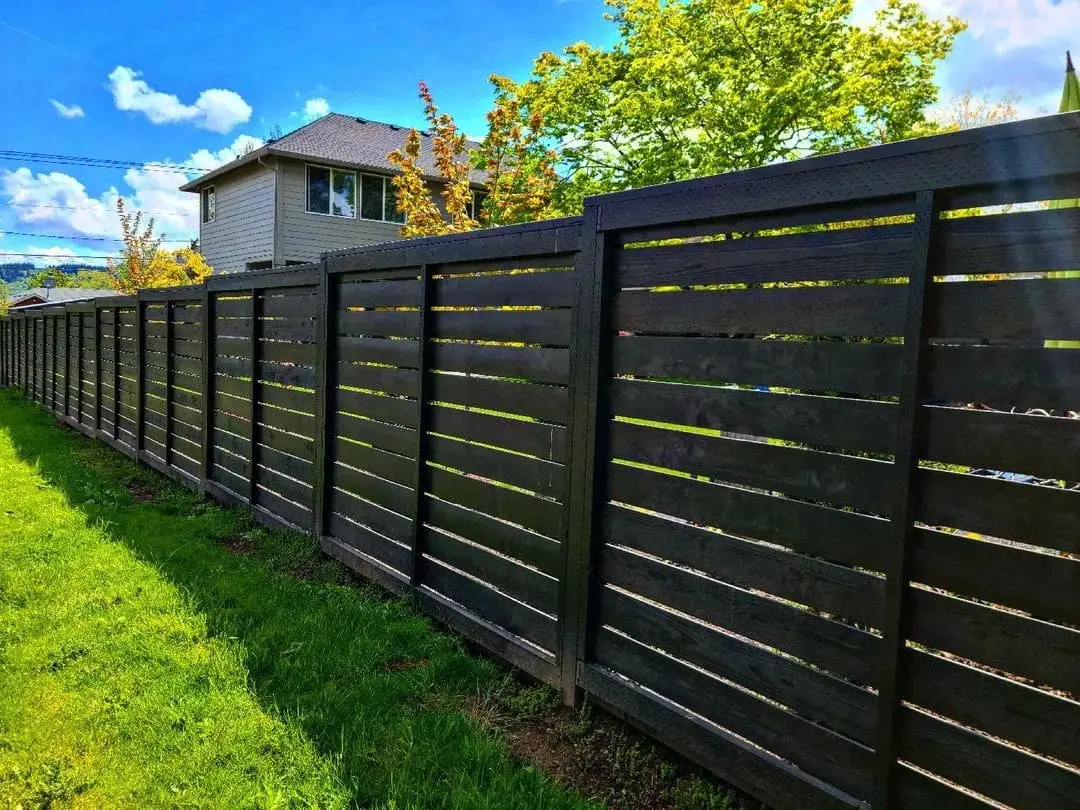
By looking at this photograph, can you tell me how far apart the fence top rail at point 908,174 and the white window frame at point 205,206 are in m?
21.8

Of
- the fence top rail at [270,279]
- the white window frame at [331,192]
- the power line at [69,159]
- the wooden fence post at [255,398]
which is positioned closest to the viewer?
the fence top rail at [270,279]

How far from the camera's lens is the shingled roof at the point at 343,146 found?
1728 centimetres

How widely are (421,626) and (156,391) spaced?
526 cm

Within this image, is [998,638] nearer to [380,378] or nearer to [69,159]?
[380,378]

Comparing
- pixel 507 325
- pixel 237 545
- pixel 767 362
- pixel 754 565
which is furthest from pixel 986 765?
pixel 237 545

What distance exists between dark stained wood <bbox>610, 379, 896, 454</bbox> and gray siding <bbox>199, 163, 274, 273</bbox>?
17.4 metres

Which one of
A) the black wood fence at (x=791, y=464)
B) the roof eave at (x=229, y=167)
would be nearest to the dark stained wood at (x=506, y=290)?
the black wood fence at (x=791, y=464)

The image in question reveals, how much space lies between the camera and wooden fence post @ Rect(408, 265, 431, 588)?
3.46 meters

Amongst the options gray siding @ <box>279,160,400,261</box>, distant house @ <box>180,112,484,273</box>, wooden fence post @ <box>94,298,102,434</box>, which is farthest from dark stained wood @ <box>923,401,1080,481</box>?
Result: distant house @ <box>180,112,484,273</box>

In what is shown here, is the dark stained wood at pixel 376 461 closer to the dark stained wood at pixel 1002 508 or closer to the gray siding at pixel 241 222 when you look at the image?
the dark stained wood at pixel 1002 508

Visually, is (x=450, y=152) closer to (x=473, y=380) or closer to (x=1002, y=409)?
(x=473, y=380)

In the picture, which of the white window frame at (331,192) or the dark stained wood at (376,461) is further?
the white window frame at (331,192)

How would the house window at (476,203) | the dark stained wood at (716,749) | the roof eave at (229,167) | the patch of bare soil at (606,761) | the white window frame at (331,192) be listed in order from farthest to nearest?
the house window at (476,203) → the white window frame at (331,192) → the roof eave at (229,167) → the patch of bare soil at (606,761) → the dark stained wood at (716,749)

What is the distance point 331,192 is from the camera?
18.1 meters
